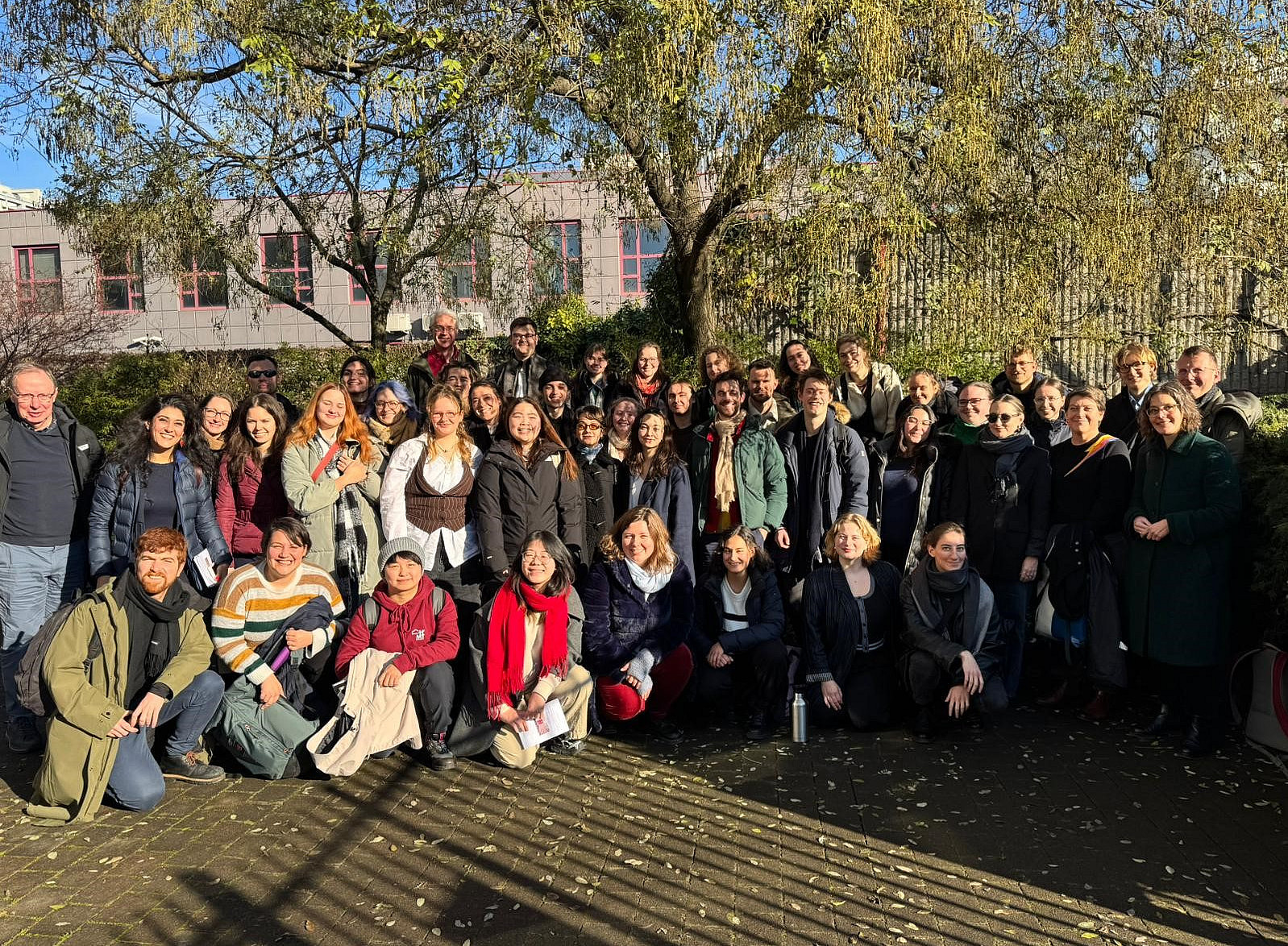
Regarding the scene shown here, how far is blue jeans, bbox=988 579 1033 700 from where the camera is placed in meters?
5.92

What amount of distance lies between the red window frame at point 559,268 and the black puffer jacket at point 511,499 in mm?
6440

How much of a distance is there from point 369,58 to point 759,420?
5.14 m

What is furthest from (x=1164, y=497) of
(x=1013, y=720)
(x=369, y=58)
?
Answer: (x=369, y=58)

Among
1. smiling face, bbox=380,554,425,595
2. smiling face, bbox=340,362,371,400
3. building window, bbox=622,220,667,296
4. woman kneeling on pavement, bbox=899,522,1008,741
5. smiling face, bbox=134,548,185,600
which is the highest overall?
building window, bbox=622,220,667,296

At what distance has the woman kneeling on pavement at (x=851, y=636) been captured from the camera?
18.8ft

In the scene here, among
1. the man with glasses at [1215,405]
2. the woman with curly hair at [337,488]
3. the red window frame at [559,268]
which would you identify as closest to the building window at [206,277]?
the red window frame at [559,268]

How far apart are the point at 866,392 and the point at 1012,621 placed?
80.8 inches

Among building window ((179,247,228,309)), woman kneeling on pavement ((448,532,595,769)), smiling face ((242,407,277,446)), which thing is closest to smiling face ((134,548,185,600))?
smiling face ((242,407,277,446))

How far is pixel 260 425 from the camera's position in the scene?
618 cm

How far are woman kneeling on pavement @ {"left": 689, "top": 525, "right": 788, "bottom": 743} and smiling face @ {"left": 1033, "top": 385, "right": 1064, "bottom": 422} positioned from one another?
196 cm

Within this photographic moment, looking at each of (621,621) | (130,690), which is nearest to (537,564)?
(621,621)

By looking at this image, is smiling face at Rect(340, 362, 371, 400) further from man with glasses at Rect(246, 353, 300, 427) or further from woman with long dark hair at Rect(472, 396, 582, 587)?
woman with long dark hair at Rect(472, 396, 582, 587)

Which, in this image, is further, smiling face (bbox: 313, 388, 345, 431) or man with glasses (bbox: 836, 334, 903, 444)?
man with glasses (bbox: 836, 334, 903, 444)

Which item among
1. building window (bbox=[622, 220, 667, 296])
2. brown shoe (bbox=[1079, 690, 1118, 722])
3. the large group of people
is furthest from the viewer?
building window (bbox=[622, 220, 667, 296])
